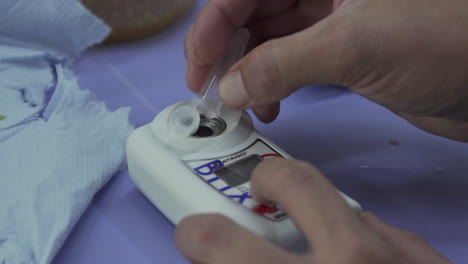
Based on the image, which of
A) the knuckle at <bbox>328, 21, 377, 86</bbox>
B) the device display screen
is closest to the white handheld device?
the device display screen

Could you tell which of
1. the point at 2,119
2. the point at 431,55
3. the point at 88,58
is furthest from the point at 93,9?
the point at 431,55

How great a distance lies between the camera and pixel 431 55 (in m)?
0.53

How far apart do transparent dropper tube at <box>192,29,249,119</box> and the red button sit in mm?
148

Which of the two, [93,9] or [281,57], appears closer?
[281,57]

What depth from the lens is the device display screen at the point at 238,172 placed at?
20.2 inches

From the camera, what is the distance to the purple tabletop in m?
0.55

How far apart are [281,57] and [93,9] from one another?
426 mm

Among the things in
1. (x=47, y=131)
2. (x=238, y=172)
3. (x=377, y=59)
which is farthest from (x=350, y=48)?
(x=47, y=131)

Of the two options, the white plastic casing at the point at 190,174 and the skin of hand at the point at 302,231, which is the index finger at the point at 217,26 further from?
the skin of hand at the point at 302,231

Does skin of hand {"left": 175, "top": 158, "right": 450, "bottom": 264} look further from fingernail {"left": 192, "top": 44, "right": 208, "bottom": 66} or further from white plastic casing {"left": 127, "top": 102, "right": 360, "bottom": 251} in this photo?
fingernail {"left": 192, "top": 44, "right": 208, "bottom": 66}

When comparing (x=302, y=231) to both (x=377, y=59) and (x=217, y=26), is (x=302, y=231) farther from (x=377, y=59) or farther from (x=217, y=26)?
(x=217, y=26)

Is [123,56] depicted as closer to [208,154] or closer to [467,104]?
[208,154]

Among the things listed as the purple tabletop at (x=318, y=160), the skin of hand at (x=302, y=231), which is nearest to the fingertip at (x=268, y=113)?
the purple tabletop at (x=318, y=160)

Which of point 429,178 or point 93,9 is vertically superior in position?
point 93,9
